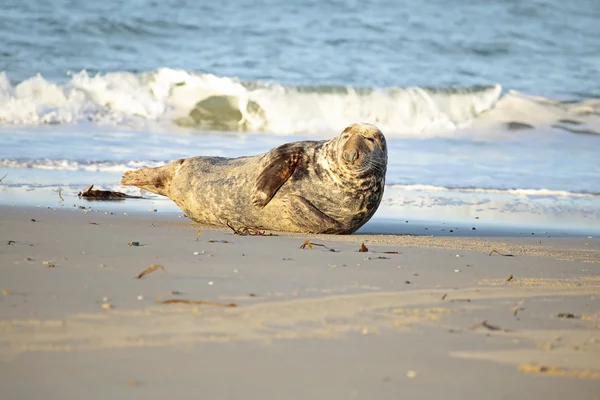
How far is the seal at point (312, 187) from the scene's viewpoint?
709 centimetres

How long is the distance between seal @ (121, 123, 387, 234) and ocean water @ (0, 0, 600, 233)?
1588 millimetres

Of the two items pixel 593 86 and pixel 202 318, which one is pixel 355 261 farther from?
pixel 593 86

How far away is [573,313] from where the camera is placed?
4.04m

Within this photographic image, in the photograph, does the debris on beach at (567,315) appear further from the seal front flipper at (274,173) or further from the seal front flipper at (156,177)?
the seal front flipper at (156,177)

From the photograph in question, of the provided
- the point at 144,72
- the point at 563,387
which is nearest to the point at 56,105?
the point at 144,72

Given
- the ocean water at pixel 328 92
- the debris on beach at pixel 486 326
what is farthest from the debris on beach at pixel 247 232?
the debris on beach at pixel 486 326

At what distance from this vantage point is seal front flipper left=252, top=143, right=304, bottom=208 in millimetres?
7097

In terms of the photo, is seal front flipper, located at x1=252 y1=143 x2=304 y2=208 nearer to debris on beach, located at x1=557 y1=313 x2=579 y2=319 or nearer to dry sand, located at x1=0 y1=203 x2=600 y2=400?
dry sand, located at x1=0 y1=203 x2=600 y2=400

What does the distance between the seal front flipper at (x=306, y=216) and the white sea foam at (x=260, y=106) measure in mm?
9044

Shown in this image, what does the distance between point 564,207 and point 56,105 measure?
10025 millimetres

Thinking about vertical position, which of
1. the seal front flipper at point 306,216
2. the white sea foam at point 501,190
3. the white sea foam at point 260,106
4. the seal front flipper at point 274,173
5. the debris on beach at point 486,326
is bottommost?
the white sea foam at point 260,106

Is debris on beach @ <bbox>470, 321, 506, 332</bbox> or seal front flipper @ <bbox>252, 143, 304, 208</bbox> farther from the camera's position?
seal front flipper @ <bbox>252, 143, 304, 208</bbox>

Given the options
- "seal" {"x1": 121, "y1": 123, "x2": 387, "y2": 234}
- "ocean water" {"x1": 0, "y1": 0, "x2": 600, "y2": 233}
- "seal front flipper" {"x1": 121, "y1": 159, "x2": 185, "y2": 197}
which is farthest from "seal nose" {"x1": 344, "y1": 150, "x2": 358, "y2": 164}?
"ocean water" {"x1": 0, "y1": 0, "x2": 600, "y2": 233}

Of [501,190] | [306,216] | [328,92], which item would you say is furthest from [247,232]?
[328,92]
